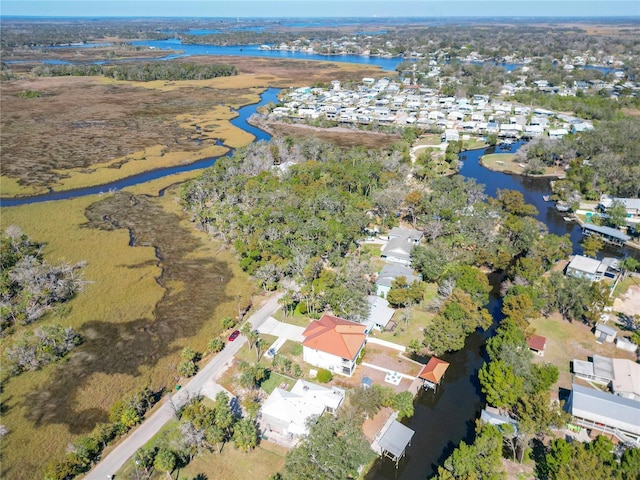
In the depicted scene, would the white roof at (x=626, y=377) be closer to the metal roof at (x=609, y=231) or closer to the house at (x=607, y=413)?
the house at (x=607, y=413)

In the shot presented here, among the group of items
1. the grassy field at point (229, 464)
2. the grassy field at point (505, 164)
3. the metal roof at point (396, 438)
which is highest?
the metal roof at point (396, 438)

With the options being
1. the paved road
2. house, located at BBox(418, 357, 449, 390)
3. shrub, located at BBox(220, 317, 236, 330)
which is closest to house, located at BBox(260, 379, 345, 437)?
the paved road

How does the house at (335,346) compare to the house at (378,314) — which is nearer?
the house at (335,346)

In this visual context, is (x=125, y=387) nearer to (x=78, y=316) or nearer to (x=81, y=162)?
(x=78, y=316)

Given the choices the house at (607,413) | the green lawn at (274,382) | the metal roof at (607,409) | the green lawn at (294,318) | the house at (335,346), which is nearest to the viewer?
the house at (607,413)

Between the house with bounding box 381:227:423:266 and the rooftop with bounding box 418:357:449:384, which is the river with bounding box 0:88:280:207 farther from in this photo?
the rooftop with bounding box 418:357:449:384

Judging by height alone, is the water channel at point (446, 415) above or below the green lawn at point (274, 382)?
below

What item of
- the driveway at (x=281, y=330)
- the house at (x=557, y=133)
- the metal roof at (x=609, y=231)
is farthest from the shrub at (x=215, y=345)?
the house at (x=557, y=133)

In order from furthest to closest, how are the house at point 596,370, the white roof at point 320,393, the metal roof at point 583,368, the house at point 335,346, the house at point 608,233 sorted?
the house at point 608,233, the house at point 335,346, the metal roof at point 583,368, the house at point 596,370, the white roof at point 320,393

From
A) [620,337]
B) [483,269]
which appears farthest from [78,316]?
[620,337]
